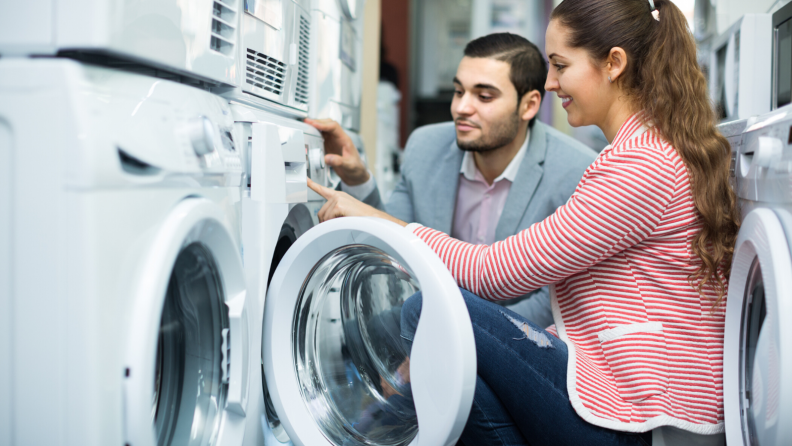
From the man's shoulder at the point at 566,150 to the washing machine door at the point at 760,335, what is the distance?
2.28 ft

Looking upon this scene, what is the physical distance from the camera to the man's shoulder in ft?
5.01

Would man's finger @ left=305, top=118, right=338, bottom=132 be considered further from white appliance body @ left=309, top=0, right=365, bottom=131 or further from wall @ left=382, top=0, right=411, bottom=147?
wall @ left=382, top=0, right=411, bottom=147

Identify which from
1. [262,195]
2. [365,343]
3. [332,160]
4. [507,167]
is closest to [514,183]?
[507,167]

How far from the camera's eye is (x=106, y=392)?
0.56 m

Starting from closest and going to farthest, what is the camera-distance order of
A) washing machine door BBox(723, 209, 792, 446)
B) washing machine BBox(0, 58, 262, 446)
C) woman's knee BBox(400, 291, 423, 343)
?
washing machine BBox(0, 58, 262, 446)
washing machine door BBox(723, 209, 792, 446)
woman's knee BBox(400, 291, 423, 343)

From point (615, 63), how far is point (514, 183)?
0.55m

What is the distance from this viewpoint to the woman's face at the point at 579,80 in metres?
1.02

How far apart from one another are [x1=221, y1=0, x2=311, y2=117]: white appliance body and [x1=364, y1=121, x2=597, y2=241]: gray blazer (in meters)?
0.42

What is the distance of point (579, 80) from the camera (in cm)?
103

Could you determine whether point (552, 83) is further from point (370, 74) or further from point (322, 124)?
point (370, 74)

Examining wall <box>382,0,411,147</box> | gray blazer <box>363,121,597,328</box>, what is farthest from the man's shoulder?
wall <box>382,0,411,147</box>

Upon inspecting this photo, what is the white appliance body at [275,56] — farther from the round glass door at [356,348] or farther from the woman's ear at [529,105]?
the woman's ear at [529,105]

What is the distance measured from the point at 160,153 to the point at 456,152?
111cm

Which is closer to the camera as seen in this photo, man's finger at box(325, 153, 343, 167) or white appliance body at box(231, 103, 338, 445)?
white appliance body at box(231, 103, 338, 445)
